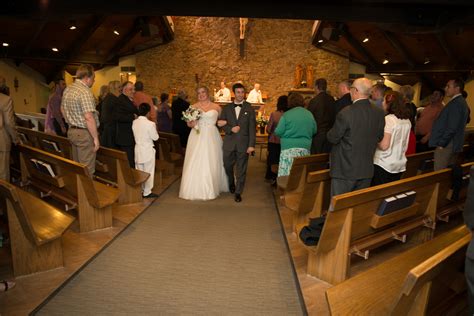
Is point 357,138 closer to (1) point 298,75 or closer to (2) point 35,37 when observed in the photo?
(2) point 35,37

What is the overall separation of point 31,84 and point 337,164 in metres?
12.8

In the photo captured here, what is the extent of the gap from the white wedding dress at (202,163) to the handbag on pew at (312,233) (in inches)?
93.8

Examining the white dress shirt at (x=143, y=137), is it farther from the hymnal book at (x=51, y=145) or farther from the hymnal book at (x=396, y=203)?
the hymnal book at (x=396, y=203)

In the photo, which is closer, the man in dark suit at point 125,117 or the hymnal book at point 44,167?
the hymnal book at point 44,167

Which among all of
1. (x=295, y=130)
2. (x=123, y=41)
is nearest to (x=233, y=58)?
(x=123, y=41)

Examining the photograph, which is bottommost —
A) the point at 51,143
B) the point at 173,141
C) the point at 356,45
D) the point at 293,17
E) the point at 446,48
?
the point at 173,141

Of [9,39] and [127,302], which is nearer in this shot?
[127,302]

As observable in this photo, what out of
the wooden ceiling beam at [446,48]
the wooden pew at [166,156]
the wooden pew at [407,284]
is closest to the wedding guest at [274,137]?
the wooden pew at [166,156]

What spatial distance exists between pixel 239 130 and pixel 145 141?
1.27 meters

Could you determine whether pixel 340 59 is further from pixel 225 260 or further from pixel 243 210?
pixel 225 260

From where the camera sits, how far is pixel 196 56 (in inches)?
562

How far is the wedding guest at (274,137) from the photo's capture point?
579 centimetres

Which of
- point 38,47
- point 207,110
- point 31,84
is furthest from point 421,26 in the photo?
point 31,84

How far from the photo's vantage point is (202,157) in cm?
514
